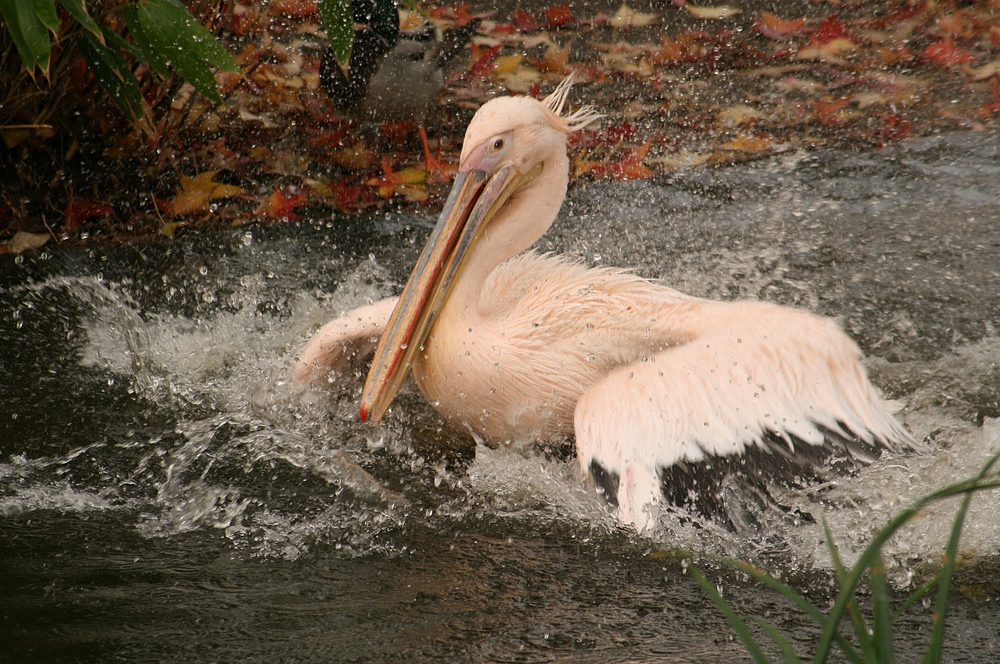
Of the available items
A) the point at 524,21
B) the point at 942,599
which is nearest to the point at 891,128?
the point at 524,21

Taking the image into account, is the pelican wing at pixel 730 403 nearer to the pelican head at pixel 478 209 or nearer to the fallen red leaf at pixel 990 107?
the pelican head at pixel 478 209

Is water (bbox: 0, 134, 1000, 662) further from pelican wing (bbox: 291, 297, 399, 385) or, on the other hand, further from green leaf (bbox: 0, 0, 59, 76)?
green leaf (bbox: 0, 0, 59, 76)

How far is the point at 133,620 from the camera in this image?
1.74 m

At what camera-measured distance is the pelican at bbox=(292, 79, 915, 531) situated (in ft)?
7.38

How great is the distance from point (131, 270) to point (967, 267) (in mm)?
3181

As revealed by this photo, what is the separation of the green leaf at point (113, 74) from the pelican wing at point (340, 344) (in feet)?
3.38

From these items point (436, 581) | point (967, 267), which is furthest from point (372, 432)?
point (967, 267)

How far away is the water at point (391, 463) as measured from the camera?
1.78 m

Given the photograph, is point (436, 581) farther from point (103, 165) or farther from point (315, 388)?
point (103, 165)

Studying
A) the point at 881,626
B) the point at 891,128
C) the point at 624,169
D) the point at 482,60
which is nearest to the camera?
the point at 881,626

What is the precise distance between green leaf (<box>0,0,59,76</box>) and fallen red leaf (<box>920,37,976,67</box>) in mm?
5019

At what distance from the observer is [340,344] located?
277 centimetres

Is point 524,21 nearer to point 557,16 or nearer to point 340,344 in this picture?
point 557,16

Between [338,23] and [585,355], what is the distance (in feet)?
3.72
